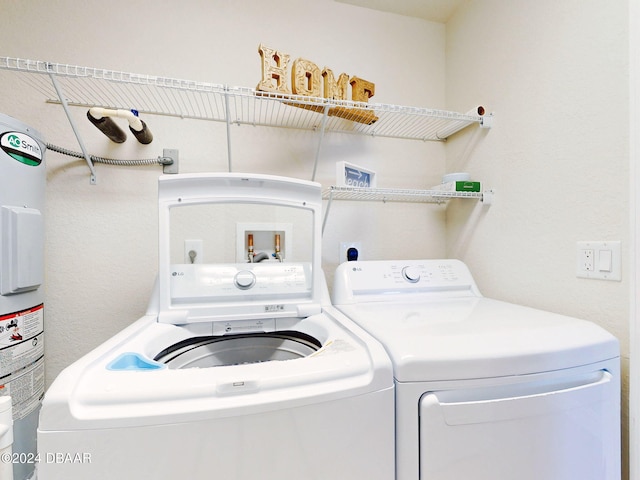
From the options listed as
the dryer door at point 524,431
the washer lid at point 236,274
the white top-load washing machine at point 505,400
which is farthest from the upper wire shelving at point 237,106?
the dryer door at point 524,431

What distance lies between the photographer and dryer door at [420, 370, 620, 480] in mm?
677

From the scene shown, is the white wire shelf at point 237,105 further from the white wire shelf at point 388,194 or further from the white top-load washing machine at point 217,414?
the white top-load washing machine at point 217,414

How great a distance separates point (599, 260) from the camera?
38.4 inches

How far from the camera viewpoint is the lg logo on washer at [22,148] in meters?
1.02

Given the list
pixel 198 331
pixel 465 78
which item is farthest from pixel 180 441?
pixel 465 78

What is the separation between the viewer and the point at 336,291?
128cm

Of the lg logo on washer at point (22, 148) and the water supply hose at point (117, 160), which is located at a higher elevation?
the water supply hose at point (117, 160)

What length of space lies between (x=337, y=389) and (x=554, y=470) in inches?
25.1

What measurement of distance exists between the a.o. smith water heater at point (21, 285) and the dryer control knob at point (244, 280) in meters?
0.76

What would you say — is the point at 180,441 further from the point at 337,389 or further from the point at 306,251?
the point at 306,251

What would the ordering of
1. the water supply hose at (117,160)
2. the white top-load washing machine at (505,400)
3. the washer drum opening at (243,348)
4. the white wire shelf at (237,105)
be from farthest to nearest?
the water supply hose at (117,160)
the white wire shelf at (237,105)
the washer drum opening at (243,348)
the white top-load washing machine at (505,400)

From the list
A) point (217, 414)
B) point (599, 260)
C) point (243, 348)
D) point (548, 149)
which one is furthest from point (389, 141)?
point (217, 414)

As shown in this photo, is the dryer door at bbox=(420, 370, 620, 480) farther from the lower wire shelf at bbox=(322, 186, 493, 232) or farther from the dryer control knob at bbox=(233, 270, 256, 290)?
the lower wire shelf at bbox=(322, 186, 493, 232)

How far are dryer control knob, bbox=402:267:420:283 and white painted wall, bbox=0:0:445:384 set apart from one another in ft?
1.27
